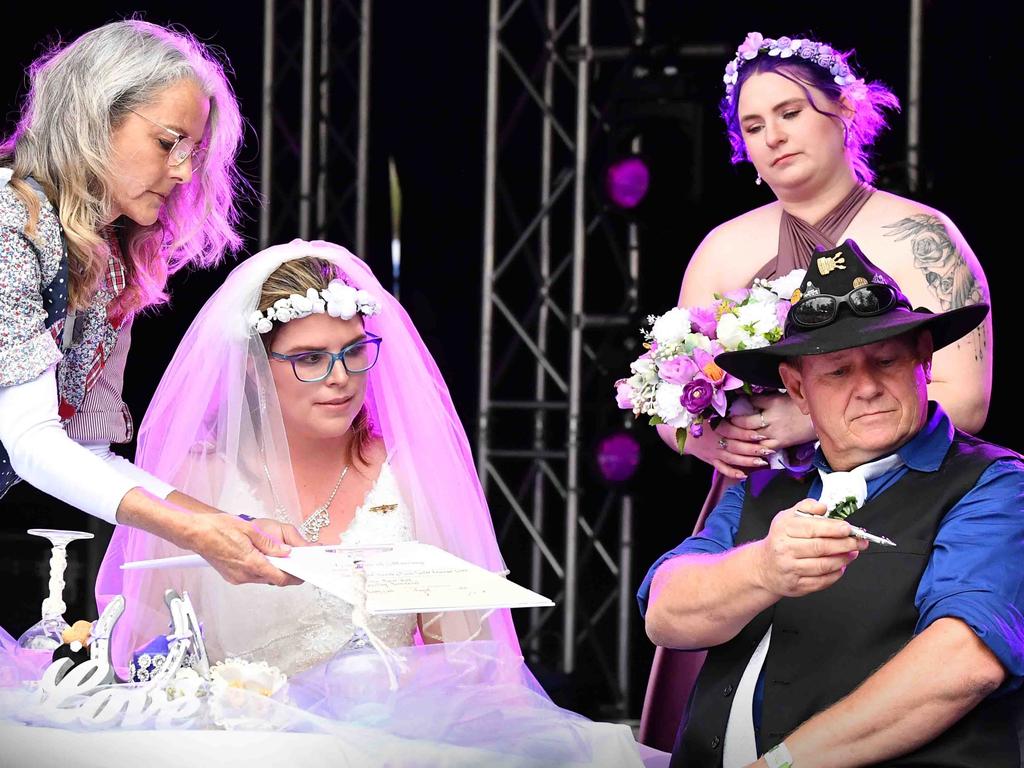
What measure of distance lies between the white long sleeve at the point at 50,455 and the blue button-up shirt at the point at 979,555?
1.33 metres

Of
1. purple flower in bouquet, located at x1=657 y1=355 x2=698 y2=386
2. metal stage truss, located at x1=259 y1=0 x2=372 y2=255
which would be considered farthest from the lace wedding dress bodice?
metal stage truss, located at x1=259 y1=0 x2=372 y2=255

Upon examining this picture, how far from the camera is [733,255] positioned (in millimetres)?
3295

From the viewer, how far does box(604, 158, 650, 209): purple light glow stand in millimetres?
5129

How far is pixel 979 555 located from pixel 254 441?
160cm

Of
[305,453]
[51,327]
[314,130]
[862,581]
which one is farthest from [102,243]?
[314,130]

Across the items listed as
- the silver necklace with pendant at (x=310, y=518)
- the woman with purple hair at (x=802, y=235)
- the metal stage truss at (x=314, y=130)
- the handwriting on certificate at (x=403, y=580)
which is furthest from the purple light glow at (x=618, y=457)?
the handwriting on certificate at (x=403, y=580)

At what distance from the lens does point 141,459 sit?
121 inches

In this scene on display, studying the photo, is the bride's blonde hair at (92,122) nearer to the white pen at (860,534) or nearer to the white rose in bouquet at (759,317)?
the white rose in bouquet at (759,317)

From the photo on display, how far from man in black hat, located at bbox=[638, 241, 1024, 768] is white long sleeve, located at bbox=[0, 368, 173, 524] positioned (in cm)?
105

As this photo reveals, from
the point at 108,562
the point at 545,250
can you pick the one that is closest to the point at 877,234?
the point at 108,562

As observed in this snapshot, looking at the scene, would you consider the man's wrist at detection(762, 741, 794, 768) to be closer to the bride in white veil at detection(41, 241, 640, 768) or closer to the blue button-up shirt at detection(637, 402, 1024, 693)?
the blue button-up shirt at detection(637, 402, 1024, 693)

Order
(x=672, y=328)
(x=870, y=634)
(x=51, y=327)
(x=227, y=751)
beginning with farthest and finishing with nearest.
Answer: (x=672, y=328)
(x=51, y=327)
(x=870, y=634)
(x=227, y=751)

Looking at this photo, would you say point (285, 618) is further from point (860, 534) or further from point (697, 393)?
point (860, 534)

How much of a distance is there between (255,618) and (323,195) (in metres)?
3.55
